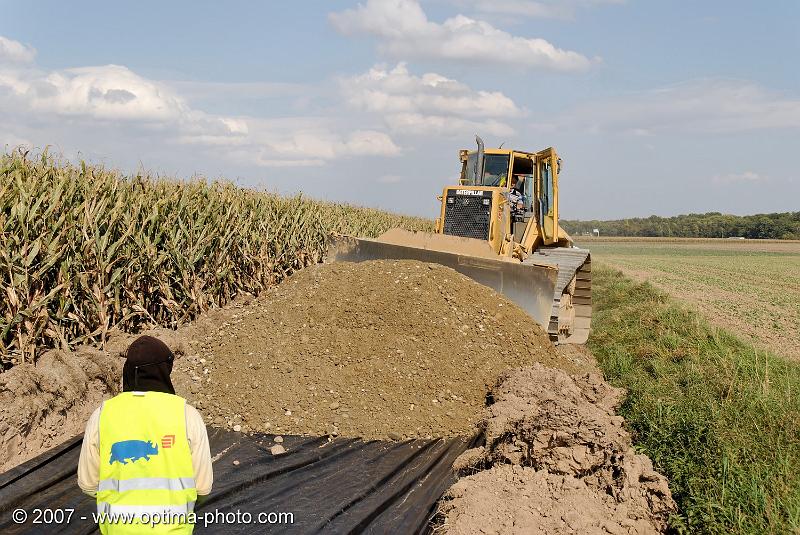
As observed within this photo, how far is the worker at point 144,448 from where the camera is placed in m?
2.74

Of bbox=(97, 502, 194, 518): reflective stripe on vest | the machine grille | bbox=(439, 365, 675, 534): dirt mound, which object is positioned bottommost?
bbox=(439, 365, 675, 534): dirt mound

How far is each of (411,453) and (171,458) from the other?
3.70m

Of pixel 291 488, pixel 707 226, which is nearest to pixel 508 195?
pixel 291 488

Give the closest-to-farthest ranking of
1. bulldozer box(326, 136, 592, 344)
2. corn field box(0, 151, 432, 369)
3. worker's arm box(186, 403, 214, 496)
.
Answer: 1. worker's arm box(186, 403, 214, 496)
2. corn field box(0, 151, 432, 369)
3. bulldozer box(326, 136, 592, 344)

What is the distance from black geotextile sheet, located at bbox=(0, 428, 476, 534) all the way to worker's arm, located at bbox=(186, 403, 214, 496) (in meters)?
1.79

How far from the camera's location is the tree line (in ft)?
225

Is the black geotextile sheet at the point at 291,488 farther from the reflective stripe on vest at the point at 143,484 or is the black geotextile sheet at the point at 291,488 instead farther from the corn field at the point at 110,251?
the reflective stripe on vest at the point at 143,484

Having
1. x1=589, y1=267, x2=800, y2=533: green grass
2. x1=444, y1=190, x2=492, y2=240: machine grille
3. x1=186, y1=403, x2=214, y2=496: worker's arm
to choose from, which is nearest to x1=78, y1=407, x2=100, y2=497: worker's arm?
x1=186, y1=403, x2=214, y2=496: worker's arm

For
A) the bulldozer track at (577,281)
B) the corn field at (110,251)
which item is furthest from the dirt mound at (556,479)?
the bulldozer track at (577,281)

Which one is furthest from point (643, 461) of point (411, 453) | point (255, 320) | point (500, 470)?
point (255, 320)

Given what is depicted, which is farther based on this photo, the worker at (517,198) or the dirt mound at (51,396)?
the worker at (517,198)

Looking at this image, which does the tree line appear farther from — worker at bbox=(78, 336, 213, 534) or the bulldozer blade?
worker at bbox=(78, 336, 213, 534)

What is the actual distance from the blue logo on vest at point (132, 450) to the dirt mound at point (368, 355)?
4030 millimetres

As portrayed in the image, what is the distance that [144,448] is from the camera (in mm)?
2748
